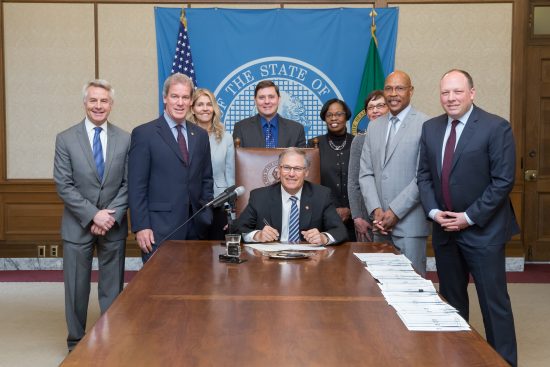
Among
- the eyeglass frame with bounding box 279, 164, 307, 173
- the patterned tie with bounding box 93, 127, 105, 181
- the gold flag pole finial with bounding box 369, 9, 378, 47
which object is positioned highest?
the gold flag pole finial with bounding box 369, 9, 378, 47

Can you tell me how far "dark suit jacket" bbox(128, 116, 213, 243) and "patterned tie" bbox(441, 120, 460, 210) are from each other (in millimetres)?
1382

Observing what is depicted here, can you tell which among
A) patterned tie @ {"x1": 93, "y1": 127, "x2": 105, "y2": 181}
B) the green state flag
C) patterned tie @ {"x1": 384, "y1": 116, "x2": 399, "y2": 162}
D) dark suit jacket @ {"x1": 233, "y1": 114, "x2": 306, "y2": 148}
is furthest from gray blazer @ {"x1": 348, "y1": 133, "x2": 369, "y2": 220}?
Answer: the green state flag

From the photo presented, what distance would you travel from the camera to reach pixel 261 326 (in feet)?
6.74

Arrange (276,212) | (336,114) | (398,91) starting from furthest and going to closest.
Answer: (336,114), (398,91), (276,212)

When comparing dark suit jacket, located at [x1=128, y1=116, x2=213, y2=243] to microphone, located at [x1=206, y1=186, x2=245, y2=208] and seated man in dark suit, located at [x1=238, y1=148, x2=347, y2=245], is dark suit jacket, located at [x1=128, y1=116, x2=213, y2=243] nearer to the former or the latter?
seated man in dark suit, located at [x1=238, y1=148, x2=347, y2=245]

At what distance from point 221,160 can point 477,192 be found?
166 cm

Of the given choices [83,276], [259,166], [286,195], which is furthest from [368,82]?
[83,276]

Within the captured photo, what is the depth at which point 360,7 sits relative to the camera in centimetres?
686

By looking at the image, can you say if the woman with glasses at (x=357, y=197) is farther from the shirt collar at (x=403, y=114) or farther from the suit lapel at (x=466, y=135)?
the suit lapel at (x=466, y=135)

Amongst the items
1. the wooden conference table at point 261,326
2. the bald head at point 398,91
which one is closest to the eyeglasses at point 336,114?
the bald head at point 398,91

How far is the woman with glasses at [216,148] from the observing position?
449cm

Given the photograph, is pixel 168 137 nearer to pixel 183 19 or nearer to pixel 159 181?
pixel 159 181

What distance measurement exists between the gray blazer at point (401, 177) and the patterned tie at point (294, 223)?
553 mm

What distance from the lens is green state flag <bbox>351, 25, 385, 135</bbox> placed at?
6648mm
